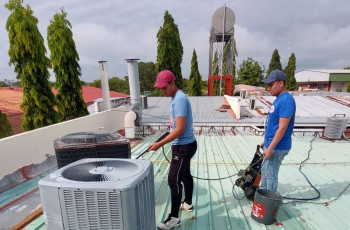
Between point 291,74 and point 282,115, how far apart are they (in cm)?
3595

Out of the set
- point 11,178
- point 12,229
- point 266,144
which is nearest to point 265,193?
point 266,144

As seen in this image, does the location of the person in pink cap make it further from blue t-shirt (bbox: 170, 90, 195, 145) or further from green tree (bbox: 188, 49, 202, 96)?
green tree (bbox: 188, 49, 202, 96)

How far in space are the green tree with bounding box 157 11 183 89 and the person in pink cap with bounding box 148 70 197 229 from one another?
22.0 meters

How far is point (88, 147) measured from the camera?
6.80ft

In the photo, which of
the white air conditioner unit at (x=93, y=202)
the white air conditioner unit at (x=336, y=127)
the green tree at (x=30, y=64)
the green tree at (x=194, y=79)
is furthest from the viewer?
the green tree at (x=194, y=79)

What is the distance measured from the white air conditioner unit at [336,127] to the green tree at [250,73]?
3035 centimetres

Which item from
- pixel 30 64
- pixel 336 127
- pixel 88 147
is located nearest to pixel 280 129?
pixel 88 147

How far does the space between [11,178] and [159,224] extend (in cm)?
291

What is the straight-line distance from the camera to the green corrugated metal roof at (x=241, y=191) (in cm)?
215

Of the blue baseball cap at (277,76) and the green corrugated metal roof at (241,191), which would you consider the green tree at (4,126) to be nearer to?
the green corrugated metal roof at (241,191)

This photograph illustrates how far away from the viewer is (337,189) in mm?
2840

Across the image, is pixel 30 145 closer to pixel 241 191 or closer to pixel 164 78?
pixel 164 78

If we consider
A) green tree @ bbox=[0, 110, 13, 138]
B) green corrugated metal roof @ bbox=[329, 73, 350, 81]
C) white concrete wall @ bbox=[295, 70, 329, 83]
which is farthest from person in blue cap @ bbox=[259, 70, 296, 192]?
white concrete wall @ bbox=[295, 70, 329, 83]

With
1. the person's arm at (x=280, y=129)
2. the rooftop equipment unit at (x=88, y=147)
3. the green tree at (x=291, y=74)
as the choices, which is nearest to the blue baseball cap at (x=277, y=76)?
the person's arm at (x=280, y=129)
